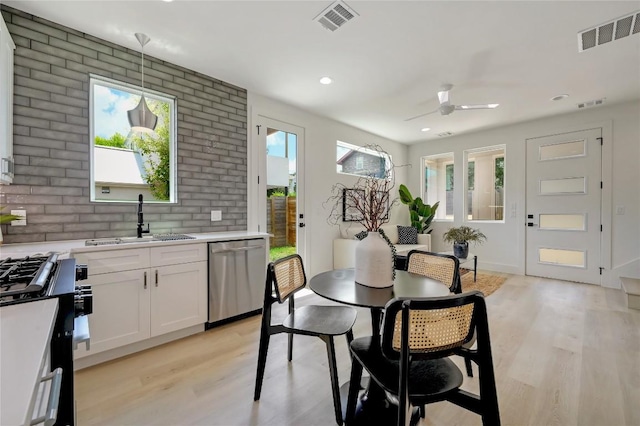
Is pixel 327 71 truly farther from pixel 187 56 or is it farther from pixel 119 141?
pixel 119 141

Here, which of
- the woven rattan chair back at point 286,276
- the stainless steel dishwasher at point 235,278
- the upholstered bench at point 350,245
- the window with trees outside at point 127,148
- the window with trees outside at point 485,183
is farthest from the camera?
the window with trees outside at point 485,183

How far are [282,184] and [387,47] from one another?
2.12 meters

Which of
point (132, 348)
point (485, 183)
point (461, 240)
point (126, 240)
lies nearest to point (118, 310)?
point (132, 348)

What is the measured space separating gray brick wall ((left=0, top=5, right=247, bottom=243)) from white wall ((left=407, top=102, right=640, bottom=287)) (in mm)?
5011

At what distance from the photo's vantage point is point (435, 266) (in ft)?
6.69

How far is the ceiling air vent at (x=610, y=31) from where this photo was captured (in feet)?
7.48

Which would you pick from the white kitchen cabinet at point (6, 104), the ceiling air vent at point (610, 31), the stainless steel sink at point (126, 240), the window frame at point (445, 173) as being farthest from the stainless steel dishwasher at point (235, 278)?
the window frame at point (445, 173)

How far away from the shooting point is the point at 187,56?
2797 mm

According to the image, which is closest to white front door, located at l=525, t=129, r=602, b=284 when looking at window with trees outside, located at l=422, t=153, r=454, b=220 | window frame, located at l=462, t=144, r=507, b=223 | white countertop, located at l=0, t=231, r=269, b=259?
window frame, located at l=462, t=144, r=507, b=223

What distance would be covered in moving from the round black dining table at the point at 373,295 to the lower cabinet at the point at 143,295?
1431mm

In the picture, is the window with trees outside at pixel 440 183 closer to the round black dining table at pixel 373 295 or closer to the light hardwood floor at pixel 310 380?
the light hardwood floor at pixel 310 380

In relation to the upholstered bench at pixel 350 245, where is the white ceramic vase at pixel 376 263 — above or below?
above

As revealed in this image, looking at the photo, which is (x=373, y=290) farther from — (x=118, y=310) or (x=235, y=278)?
(x=118, y=310)

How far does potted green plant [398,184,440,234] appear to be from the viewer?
5680 millimetres
